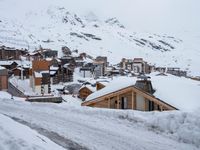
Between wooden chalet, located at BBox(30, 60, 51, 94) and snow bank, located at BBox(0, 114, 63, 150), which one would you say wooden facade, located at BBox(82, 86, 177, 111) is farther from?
wooden chalet, located at BBox(30, 60, 51, 94)

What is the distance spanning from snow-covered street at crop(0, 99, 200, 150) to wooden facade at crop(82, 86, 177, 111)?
9684 mm

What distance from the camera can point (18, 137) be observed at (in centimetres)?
1003

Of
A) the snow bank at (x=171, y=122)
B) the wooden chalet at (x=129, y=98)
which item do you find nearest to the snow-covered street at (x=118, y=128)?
the snow bank at (x=171, y=122)

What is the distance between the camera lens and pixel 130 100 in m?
26.6

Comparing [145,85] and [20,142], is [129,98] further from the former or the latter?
[20,142]

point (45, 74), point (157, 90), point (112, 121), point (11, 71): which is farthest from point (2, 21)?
point (112, 121)

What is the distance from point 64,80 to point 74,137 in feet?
209

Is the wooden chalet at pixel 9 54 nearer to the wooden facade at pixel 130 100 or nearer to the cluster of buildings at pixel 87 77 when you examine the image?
the cluster of buildings at pixel 87 77

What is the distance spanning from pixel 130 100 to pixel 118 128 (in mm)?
13419

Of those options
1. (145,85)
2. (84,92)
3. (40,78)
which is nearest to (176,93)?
(145,85)

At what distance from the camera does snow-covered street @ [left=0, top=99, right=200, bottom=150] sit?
11.2m

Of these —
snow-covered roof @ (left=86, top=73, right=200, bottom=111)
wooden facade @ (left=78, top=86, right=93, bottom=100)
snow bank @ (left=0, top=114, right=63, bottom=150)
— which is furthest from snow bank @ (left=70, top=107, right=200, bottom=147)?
wooden facade @ (left=78, top=86, right=93, bottom=100)

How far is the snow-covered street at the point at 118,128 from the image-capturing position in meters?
11.2

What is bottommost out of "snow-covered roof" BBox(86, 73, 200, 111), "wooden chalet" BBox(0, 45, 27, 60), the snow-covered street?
the snow-covered street
